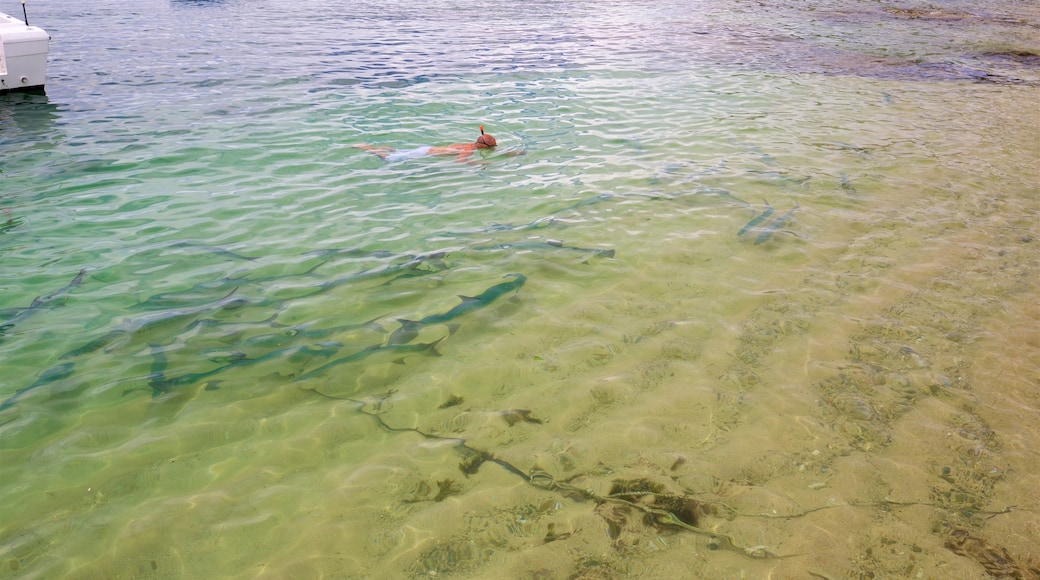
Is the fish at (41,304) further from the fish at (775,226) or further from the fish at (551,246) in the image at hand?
the fish at (775,226)

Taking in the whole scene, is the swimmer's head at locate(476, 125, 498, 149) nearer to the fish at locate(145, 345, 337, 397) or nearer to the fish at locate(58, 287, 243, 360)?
the fish at locate(58, 287, 243, 360)

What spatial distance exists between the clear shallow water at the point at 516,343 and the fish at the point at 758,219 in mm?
167

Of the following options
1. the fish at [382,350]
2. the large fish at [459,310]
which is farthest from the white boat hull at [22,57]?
the fish at [382,350]

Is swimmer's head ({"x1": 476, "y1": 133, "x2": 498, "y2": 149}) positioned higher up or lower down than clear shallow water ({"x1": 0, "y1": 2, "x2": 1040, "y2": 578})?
higher up

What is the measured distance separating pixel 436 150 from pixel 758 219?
14.8 ft

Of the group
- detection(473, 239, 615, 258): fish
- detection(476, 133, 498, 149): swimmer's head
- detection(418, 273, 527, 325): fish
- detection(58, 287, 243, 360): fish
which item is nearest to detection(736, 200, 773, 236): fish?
detection(473, 239, 615, 258): fish

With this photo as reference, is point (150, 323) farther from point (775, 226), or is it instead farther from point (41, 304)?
point (775, 226)

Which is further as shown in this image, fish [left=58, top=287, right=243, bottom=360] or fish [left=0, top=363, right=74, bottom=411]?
fish [left=58, top=287, right=243, bottom=360]

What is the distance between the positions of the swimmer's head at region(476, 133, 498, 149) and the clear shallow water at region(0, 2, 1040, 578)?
36 centimetres

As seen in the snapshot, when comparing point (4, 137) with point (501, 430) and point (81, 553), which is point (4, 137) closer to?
point (81, 553)

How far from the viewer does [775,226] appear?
6.40m

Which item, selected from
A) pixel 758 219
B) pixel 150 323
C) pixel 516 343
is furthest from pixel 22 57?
pixel 758 219

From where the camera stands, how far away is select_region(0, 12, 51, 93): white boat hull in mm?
10926

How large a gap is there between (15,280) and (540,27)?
18.4 m
